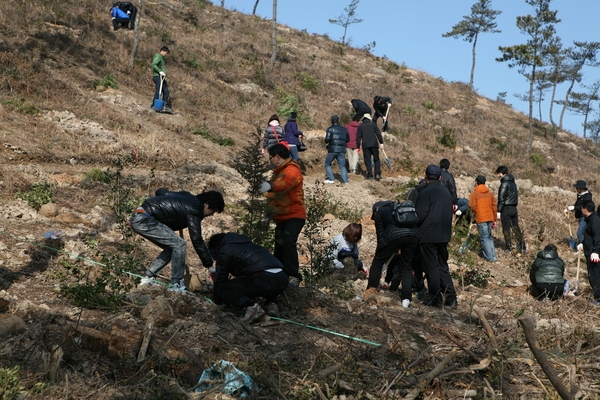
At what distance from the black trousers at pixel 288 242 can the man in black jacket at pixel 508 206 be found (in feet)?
22.6

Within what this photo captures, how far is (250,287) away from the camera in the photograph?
5883mm

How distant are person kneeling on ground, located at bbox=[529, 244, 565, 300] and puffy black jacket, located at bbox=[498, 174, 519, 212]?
11.5ft

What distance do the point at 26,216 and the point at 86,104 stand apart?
23.3 feet

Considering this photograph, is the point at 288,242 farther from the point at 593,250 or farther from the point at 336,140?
the point at 336,140

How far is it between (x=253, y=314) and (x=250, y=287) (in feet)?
0.87

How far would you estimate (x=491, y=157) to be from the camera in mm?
24094

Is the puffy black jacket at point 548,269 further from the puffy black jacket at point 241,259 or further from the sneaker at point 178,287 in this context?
the sneaker at point 178,287

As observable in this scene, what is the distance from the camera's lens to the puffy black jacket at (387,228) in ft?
23.9

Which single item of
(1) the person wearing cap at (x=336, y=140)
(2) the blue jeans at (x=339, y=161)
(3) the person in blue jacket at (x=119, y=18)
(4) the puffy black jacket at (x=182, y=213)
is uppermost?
(3) the person in blue jacket at (x=119, y=18)

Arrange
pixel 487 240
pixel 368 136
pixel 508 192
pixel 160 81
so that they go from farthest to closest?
1. pixel 160 81
2. pixel 368 136
3. pixel 508 192
4. pixel 487 240

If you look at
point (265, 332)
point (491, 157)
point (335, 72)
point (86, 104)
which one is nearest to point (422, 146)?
point (491, 157)

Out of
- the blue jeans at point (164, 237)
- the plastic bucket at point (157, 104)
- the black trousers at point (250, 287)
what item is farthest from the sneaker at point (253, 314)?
the plastic bucket at point (157, 104)

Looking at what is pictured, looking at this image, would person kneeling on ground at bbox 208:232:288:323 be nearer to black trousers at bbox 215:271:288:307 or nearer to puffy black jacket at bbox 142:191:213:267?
black trousers at bbox 215:271:288:307

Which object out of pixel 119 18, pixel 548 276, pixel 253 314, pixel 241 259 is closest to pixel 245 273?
pixel 241 259
